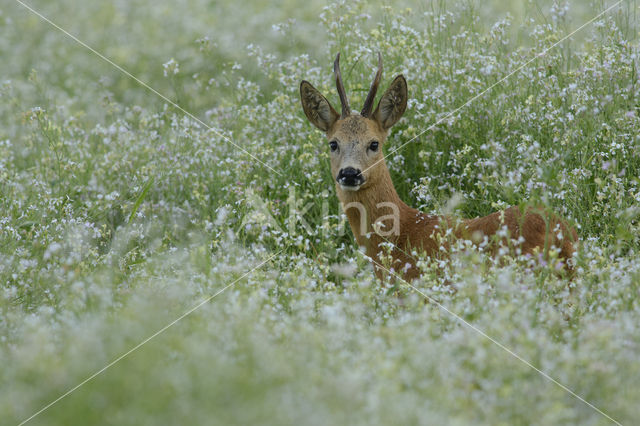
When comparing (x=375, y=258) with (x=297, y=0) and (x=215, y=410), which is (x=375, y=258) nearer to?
(x=215, y=410)

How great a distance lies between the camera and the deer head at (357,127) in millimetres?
5496

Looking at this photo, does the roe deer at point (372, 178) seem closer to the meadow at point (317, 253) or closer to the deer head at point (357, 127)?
the deer head at point (357, 127)

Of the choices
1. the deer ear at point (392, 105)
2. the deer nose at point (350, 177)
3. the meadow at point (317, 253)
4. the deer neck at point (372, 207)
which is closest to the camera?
the meadow at point (317, 253)

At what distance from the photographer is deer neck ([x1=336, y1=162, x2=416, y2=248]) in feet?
18.4

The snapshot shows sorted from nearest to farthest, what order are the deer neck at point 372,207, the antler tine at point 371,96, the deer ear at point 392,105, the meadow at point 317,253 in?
1. the meadow at point 317,253
2. the antler tine at point 371,96
3. the deer neck at point 372,207
4. the deer ear at point 392,105

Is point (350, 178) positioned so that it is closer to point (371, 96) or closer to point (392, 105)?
point (371, 96)

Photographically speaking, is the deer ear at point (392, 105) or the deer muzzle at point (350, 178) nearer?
the deer muzzle at point (350, 178)

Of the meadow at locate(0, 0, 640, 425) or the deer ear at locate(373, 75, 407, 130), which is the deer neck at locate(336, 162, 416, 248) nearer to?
the meadow at locate(0, 0, 640, 425)

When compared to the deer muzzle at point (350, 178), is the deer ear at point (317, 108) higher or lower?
higher

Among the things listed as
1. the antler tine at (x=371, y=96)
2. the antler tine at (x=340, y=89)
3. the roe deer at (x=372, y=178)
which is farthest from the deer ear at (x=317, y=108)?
the antler tine at (x=371, y=96)

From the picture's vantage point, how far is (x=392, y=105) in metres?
5.92

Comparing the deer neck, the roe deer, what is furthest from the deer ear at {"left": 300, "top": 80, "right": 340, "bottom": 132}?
the deer neck

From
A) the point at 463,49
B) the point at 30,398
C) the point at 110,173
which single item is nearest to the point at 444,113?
the point at 463,49

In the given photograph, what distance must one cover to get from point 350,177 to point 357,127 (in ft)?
1.65
